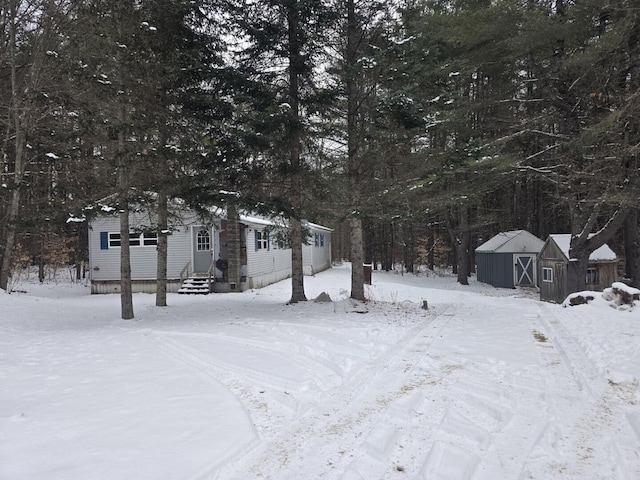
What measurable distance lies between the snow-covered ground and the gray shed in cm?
1448

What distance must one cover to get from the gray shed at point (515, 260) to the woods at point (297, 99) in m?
9.61

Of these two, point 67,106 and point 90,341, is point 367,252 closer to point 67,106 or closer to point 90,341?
point 67,106

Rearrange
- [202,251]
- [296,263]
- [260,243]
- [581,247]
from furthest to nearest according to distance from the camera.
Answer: [260,243]
[202,251]
[581,247]
[296,263]

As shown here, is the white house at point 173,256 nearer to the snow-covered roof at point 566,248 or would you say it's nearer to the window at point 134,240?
the window at point 134,240

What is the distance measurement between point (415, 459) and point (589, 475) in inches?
48.4

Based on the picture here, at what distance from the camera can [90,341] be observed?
7.89 m

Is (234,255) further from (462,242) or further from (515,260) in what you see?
(515,260)

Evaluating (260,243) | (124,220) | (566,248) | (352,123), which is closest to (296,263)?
(352,123)

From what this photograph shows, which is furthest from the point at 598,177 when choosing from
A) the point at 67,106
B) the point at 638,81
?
the point at 67,106

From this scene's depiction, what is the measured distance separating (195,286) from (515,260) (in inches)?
654

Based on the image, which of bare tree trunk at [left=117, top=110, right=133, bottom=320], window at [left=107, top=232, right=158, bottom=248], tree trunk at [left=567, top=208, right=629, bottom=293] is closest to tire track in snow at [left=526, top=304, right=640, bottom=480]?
tree trunk at [left=567, top=208, right=629, bottom=293]

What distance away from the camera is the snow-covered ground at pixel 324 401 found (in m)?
3.26

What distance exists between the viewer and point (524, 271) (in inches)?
906

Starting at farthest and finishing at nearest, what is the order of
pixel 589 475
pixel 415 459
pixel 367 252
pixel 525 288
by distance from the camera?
1. pixel 367 252
2. pixel 525 288
3. pixel 415 459
4. pixel 589 475
